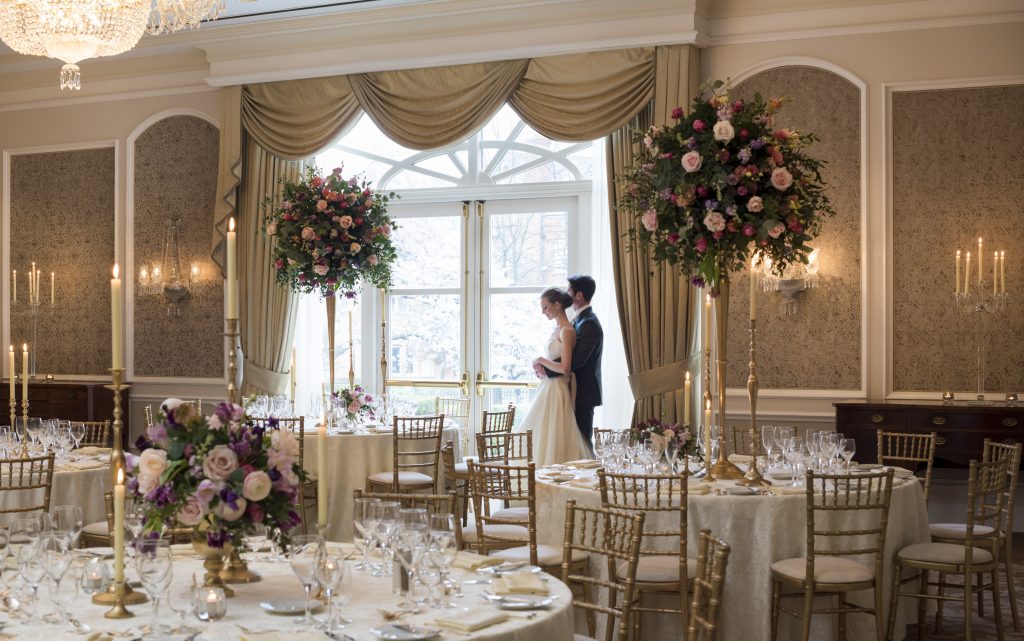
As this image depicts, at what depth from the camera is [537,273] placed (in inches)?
392

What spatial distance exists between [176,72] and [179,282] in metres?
2.05

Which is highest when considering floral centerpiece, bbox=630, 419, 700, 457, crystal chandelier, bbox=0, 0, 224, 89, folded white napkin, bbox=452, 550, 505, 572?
crystal chandelier, bbox=0, 0, 224, 89

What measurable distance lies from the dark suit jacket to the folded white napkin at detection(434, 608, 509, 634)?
17.3 ft

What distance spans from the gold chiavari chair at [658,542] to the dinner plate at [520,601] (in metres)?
1.42

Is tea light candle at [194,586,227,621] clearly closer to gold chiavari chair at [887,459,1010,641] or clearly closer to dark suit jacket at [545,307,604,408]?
gold chiavari chair at [887,459,1010,641]

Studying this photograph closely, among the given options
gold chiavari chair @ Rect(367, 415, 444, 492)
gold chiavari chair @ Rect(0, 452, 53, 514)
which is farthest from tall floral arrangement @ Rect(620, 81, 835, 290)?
gold chiavari chair @ Rect(0, 452, 53, 514)

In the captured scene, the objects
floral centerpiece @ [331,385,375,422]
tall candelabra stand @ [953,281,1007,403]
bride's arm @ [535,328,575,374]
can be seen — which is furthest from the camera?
bride's arm @ [535,328,575,374]

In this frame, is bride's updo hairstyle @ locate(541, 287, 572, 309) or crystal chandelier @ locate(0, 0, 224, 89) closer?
crystal chandelier @ locate(0, 0, 224, 89)

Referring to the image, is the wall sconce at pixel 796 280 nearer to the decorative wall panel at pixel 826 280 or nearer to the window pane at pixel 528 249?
the decorative wall panel at pixel 826 280

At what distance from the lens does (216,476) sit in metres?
3.03

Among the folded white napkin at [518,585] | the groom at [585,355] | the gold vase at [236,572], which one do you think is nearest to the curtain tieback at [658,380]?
the groom at [585,355]

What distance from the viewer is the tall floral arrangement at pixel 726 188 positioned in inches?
205

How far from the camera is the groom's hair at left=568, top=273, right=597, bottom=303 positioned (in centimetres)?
838

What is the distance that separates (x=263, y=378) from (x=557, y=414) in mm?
3220
